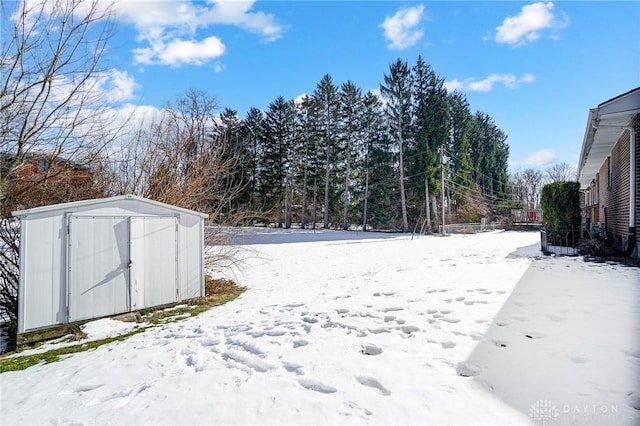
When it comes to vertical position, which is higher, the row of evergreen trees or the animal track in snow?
the row of evergreen trees

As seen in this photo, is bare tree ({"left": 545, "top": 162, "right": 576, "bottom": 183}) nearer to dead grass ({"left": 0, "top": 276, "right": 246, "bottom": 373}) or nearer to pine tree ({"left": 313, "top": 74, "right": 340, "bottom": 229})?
pine tree ({"left": 313, "top": 74, "right": 340, "bottom": 229})

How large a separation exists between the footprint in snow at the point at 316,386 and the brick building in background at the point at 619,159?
7.51 meters

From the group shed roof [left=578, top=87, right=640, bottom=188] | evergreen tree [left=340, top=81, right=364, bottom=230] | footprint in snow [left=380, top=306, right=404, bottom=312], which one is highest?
evergreen tree [left=340, top=81, right=364, bottom=230]

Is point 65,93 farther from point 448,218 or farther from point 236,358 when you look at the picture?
point 448,218

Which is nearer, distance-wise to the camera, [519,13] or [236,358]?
[236,358]

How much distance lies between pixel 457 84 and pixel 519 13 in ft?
94.0

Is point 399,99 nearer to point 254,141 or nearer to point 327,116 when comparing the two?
point 327,116

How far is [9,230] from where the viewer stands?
17.1ft

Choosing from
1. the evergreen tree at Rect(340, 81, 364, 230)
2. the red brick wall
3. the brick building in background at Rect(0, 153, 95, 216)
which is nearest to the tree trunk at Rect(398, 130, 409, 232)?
the evergreen tree at Rect(340, 81, 364, 230)

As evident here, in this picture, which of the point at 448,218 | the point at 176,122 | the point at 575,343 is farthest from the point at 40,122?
the point at 448,218

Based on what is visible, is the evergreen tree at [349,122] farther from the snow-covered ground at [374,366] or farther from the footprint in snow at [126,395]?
the footprint in snow at [126,395]

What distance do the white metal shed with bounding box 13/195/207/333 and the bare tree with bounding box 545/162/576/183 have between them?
165 feet

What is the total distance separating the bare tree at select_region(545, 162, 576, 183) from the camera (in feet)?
140

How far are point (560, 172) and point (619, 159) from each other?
1700 inches
